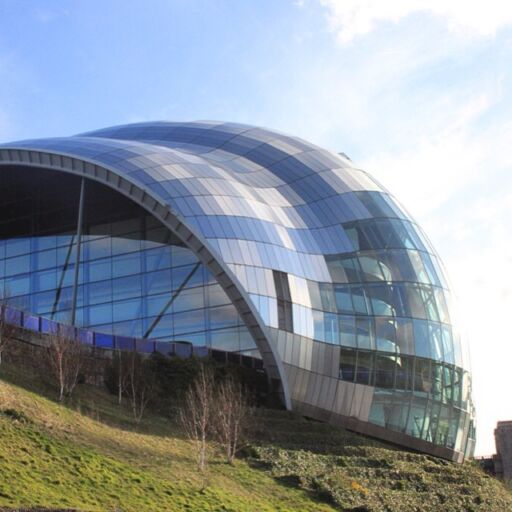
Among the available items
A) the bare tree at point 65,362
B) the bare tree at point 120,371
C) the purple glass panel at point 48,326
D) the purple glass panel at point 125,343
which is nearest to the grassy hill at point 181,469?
the bare tree at point 65,362

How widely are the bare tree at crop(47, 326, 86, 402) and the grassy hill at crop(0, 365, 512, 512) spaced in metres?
0.68

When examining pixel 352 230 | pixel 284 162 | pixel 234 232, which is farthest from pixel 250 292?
pixel 284 162

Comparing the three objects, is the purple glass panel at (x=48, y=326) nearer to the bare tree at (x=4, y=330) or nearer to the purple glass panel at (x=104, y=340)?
the purple glass panel at (x=104, y=340)

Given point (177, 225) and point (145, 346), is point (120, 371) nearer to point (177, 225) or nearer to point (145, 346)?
point (145, 346)

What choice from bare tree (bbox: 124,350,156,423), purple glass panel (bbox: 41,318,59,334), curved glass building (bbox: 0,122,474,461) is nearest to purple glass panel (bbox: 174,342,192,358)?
curved glass building (bbox: 0,122,474,461)

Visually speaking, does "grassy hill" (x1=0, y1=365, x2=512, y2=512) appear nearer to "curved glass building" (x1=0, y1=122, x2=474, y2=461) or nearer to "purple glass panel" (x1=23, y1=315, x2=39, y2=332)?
"purple glass panel" (x1=23, y1=315, x2=39, y2=332)

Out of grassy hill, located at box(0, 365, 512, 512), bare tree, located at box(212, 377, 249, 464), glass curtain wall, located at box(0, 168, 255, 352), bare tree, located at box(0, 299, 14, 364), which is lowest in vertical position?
grassy hill, located at box(0, 365, 512, 512)

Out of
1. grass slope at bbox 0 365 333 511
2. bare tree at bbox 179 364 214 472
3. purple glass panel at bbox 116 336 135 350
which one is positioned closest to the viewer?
grass slope at bbox 0 365 333 511

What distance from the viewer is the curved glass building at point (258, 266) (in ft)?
148

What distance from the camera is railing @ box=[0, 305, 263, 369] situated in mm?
38969

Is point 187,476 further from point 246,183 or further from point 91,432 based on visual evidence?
point 246,183

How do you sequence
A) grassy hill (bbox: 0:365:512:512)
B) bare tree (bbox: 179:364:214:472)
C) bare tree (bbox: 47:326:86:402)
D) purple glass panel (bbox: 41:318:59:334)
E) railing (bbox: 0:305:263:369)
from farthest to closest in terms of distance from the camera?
purple glass panel (bbox: 41:318:59:334), railing (bbox: 0:305:263:369), bare tree (bbox: 47:326:86:402), bare tree (bbox: 179:364:214:472), grassy hill (bbox: 0:365:512:512)

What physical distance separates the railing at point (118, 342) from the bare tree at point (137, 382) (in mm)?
2270

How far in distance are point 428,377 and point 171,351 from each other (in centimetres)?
1349
